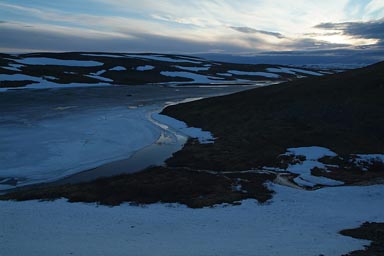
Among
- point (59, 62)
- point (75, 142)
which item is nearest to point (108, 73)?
point (59, 62)

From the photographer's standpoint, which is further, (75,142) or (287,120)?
(287,120)

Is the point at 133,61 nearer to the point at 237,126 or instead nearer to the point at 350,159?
the point at 237,126

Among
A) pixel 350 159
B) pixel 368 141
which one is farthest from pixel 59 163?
pixel 368 141

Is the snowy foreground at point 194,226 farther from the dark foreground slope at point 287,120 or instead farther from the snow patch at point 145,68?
the snow patch at point 145,68

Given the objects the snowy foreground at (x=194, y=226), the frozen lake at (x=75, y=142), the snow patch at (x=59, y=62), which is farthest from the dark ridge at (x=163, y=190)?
the snow patch at (x=59, y=62)

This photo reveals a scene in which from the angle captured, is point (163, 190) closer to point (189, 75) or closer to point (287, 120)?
point (287, 120)

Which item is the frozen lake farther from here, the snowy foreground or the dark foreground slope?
the snowy foreground
